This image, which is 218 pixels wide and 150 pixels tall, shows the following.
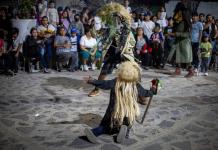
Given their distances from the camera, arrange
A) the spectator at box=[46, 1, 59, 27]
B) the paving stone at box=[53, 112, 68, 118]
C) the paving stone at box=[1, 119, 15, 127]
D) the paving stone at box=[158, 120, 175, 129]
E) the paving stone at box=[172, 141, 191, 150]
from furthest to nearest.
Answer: the spectator at box=[46, 1, 59, 27] < the paving stone at box=[53, 112, 68, 118] < the paving stone at box=[158, 120, 175, 129] < the paving stone at box=[1, 119, 15, 127] < the paving stone at box=[172, 141, 191, 150]

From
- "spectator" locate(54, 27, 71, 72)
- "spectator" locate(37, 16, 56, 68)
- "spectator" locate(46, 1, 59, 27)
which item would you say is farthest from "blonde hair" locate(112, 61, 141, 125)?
"spectator" locate(46, 1, 59, 27)

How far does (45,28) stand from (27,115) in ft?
18.1

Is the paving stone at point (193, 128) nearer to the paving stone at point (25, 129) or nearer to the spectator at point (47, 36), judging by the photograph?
the paving stone at point (25, 129)

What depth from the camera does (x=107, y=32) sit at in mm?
7445

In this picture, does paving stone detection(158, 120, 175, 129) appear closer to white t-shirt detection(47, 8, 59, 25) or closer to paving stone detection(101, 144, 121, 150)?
paving stone detection(101, 144, 121, 150)

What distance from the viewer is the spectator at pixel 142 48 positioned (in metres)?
12.2

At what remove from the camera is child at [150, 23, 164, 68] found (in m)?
12.4

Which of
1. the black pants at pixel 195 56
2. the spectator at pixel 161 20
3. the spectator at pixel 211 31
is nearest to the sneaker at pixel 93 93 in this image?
the black pants at pixel 195 56

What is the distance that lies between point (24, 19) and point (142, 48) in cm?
427

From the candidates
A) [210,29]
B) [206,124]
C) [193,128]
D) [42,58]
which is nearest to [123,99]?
[193,128]

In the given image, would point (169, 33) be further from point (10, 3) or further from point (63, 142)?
point (63, 142)

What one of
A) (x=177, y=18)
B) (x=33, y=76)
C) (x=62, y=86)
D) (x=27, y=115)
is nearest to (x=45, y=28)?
(x=33, y=76)

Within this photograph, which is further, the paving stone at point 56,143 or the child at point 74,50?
the child at point 74,50

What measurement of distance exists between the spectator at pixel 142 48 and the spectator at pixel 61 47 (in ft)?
8.54
